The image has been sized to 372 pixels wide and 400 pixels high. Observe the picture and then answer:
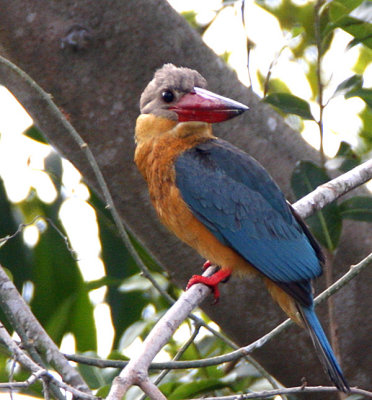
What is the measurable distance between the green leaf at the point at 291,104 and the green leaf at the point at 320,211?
0.18 m

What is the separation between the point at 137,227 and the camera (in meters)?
2.90

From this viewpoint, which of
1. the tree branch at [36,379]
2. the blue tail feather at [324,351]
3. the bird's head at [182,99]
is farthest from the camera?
the bird's head at [182,99]

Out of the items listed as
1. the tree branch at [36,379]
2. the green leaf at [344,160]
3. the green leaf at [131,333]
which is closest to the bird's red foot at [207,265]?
the green leaf at [131,333]

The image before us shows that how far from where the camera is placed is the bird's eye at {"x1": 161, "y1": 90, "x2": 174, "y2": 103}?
9.71ft

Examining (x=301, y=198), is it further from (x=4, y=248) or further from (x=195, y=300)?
(x=4, y=248)

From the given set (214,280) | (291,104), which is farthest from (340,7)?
(214,280)

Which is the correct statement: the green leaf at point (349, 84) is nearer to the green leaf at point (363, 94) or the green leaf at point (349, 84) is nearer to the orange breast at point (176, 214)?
the green leaf at point (363, 94)

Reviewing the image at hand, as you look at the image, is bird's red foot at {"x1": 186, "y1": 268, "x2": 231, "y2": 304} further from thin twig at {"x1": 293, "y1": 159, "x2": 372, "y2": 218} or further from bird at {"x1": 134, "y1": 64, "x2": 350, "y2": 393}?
thin twig at {"x1": 293, "y1": 159, "x2": 372, "y2": 218}

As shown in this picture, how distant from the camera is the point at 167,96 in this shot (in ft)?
9.82

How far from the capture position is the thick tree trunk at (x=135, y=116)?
274 cm

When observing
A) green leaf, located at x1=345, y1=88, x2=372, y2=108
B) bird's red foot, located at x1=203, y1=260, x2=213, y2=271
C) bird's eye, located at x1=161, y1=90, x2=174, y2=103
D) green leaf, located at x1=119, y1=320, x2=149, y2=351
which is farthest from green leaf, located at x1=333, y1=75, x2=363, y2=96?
green leaf, located at x1=119, y1=320, x2=149, y2=351

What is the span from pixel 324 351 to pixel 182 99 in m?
1.05

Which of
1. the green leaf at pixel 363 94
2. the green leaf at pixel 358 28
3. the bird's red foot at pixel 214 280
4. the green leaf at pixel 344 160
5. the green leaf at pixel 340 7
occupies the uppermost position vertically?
the green leaf at pixel 340 7

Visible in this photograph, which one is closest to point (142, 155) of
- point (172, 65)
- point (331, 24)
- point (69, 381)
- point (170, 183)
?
point (170, 183)
